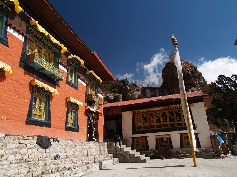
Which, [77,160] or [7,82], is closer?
[7,82]

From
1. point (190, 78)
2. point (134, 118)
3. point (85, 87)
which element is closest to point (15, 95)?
point (85, 87)

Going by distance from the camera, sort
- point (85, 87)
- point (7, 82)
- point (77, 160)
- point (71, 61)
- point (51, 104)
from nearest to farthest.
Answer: point (7, 82)
point (77, 160)
point (51, 104)
point (71, 61)
point (85, 87)

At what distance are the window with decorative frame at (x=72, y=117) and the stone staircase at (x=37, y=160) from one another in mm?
1995

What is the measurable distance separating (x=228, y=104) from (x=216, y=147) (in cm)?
1706

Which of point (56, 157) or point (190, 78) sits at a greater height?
point (190, 78)

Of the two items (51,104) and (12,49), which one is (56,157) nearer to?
(51,104)

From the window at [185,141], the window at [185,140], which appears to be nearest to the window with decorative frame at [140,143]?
the window at [185,140]

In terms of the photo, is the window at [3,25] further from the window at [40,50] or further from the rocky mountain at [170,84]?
the rocky mountain at [170,84]

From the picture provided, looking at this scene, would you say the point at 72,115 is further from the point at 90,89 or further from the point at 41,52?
the point at 41,52

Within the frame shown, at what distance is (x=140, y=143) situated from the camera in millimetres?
21109

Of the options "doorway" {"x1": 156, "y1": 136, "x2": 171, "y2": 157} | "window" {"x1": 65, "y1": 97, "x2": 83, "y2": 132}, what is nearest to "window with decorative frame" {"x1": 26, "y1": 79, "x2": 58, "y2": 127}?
"window" {"x1": 65, "y1": 97, "x2": 83, "y2": 132}

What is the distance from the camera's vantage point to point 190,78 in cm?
4997

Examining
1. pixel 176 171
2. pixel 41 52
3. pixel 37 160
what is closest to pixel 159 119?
pixel 176 171

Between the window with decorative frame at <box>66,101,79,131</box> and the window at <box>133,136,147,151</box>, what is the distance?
393 inches
